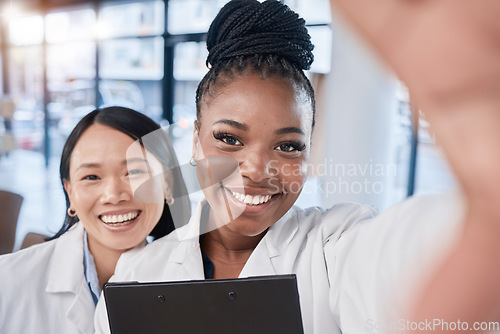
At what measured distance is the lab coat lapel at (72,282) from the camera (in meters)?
0.64

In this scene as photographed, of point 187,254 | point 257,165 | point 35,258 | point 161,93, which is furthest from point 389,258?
point 161,93

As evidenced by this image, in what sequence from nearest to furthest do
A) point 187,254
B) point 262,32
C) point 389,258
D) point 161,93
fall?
point 389,258, point 262,32, point 187,254, point 161,93

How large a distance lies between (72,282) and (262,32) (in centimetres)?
44

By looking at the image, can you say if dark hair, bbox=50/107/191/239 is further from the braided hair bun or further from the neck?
the braided hair bun

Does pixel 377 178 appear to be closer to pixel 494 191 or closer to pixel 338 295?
pixel 338 295

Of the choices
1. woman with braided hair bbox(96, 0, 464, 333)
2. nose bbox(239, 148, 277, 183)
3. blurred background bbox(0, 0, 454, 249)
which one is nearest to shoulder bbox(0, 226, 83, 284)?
blurred background bbox(0, 0, 454, 249)

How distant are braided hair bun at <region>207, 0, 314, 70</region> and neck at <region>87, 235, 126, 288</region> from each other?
1.17 feet

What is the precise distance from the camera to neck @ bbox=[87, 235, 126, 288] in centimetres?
69

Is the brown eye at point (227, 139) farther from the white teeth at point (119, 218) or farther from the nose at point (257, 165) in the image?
the white teeth at point (119, 218)

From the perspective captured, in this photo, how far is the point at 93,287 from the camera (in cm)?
67

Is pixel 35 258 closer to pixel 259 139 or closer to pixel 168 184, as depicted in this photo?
pixel 168 184

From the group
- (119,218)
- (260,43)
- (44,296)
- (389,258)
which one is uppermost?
(260,43)

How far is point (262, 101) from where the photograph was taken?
0.50 meters

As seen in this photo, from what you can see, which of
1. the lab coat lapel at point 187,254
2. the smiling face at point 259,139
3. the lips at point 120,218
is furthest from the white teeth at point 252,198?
the lips at point 120,218
